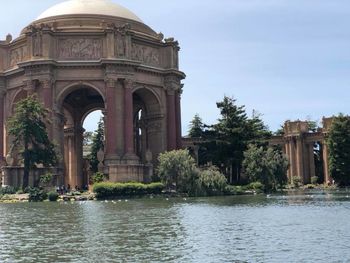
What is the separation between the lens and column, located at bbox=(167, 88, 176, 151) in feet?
223

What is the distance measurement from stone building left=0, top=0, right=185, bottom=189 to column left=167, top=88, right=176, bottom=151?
117 mm

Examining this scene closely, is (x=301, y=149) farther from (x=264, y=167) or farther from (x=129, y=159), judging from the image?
(x=129, y=159)

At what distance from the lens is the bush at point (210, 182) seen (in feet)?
167

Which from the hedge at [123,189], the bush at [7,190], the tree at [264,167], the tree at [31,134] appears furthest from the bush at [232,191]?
the bush at [7,190]

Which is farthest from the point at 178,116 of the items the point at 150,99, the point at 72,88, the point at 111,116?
the point at 72,88

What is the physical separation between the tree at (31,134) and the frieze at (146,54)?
15655 millimetres

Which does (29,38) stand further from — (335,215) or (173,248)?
(173,248)

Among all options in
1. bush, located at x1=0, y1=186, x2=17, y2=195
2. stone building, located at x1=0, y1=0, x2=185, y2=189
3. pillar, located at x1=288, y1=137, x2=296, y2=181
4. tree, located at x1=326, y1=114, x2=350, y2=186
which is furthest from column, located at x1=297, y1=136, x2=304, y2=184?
bush, located at x1=0, y1=186, x2=17, y2=195

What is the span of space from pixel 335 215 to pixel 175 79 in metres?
45.2

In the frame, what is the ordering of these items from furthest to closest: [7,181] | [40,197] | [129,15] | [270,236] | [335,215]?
[129,15], [7,181], [40,197], [335,215], [270,236]

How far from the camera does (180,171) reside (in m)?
50.6

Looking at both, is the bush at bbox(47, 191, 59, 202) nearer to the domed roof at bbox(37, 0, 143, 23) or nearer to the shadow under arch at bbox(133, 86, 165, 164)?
the shadow under arch at bbox(133, 86, 165, 164)

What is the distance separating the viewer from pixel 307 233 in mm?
18359

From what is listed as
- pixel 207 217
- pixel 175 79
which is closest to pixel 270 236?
pixel 207 217
